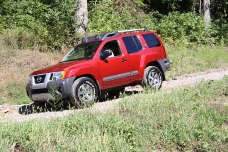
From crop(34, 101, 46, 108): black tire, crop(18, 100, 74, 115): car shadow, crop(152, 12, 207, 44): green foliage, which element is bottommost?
crop(18, 100, 74, 115): car shadow

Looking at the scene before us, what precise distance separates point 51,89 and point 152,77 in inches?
136

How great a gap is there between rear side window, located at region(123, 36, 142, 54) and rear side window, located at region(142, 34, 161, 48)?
1.30ft

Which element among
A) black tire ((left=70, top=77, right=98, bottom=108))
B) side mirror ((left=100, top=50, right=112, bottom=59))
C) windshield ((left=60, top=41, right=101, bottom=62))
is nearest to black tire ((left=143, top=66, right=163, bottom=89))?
side mirror ((left=100, top=50, right=112, bottom=59))

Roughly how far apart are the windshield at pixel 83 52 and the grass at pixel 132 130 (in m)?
3.01

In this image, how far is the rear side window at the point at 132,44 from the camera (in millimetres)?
11242

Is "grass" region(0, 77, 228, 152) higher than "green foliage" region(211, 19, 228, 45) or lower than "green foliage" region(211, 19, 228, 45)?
lower

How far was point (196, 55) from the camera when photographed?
19.8 metres

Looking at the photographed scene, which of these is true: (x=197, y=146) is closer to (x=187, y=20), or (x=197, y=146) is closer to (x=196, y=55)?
(x=196, y=55)

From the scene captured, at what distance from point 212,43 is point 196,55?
3900mm

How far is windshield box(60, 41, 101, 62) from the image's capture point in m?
10.6

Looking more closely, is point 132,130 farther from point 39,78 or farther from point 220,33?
point 220,33

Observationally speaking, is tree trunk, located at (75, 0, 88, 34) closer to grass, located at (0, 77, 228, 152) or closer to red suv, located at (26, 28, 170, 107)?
red suv, located at (26, 28, 170, 107)

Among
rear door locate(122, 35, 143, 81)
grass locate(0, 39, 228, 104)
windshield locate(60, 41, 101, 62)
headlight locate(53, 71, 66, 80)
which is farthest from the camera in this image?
grass locate(0, 39, 228, 104)

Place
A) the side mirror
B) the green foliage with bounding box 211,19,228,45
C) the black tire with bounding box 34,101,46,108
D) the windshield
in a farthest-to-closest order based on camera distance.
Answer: the green foliage with bounding box 211,19,228,45, the windshield, the black tire with bounding box 34,101,46,108, the side mirror
